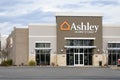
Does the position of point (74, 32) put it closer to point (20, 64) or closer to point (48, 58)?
point (48, 58)

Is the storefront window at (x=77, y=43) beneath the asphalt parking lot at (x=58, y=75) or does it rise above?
above

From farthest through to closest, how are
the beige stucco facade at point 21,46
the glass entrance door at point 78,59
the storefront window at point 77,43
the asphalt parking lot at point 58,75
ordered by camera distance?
1. the beige stucco facade at point 21,46
2. the storefront window at point 77,43
3. the glass entrance door at point 78,59
4. the asphalt parking lot at point 58,75

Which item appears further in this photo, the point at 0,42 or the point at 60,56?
the point at 0,42

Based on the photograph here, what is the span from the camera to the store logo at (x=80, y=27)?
70.7 m

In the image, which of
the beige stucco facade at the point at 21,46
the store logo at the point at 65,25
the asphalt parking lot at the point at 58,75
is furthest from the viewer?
the beige stucco facade at the point at 21,46

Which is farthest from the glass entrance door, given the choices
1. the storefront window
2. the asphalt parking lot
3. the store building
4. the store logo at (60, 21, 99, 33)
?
the asphalt parking lot

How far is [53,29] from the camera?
71.0 meters

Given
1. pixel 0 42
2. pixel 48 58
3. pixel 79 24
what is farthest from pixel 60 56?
pixel 0 42

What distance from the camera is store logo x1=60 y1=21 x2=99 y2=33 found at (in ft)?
232

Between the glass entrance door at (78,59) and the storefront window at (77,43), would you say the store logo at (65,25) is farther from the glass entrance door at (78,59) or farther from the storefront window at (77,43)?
the glass entrance door at (78,59)

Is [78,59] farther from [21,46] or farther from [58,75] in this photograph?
[58,75]

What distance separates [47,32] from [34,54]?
454 centimetres

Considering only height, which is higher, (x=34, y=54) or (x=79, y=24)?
(x=79, y=24)

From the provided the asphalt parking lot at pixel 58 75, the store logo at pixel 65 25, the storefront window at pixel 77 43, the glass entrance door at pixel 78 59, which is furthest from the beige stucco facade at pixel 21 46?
the asphalt parking lot at pixel 58 75
